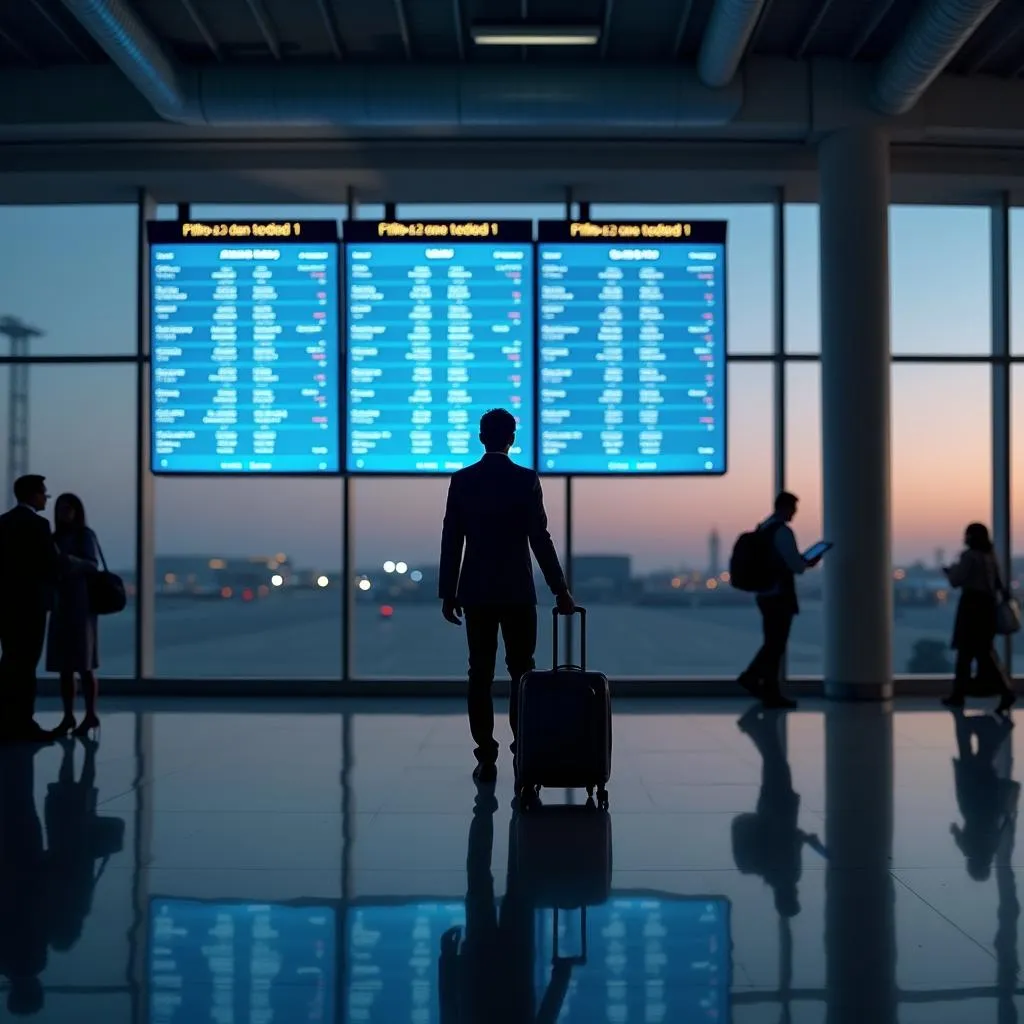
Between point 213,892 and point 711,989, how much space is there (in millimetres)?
1645

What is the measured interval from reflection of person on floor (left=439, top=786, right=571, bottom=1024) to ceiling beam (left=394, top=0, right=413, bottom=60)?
635 centimetres

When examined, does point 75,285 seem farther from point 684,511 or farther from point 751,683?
point 751,683

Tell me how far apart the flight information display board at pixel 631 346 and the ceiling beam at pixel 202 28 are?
2.86 meters

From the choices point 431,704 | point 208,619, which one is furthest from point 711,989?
point 208,619

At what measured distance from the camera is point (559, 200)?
34.7 feet

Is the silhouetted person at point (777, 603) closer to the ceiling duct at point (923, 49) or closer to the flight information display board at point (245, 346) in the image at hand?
the ceiling duct at point (923, 49)

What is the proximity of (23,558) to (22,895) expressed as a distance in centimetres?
372

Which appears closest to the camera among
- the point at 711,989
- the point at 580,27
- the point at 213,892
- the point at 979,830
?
the point at 711,989

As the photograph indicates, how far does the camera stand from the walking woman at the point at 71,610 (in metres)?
7.21

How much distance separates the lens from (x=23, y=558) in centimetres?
689

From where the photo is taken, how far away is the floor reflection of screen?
8.54ft

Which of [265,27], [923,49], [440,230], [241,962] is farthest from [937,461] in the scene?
[241,962]

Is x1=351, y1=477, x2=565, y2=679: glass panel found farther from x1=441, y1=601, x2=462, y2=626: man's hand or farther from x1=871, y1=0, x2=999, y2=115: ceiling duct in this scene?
x1=871, y1=0, x2=999, y2=115: ceiling duct

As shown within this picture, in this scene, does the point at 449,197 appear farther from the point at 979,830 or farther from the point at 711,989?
the point at 711,989
